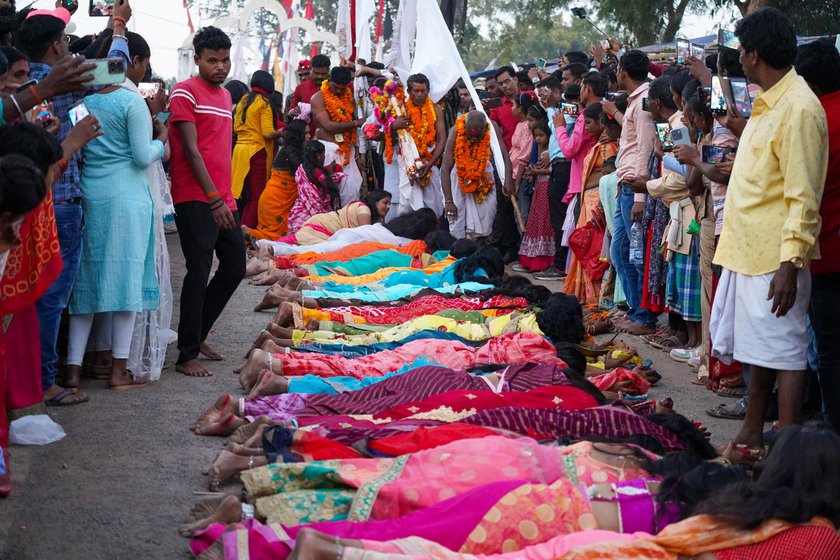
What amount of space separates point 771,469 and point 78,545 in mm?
2381

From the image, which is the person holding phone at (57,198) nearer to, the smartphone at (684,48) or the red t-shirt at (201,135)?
the red t-shirt at (201,135)

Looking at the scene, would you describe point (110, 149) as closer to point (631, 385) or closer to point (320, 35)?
point (631, 385)

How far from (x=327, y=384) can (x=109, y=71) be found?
1908 millimetres

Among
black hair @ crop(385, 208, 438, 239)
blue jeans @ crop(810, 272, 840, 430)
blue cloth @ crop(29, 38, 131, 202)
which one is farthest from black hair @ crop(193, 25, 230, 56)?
black hair @ crop(385, 208, 438, 239)

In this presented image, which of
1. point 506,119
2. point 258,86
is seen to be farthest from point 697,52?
point 258,86

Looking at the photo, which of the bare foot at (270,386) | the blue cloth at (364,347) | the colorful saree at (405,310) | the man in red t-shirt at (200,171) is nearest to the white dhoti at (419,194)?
the colorful saree at (405,310)

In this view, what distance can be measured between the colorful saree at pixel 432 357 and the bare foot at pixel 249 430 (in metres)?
1.11

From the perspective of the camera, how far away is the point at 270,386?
17.8 ft

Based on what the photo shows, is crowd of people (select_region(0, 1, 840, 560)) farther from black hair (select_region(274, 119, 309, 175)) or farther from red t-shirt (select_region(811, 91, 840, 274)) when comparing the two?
black hair (select_region(274, 119, 309, 175))

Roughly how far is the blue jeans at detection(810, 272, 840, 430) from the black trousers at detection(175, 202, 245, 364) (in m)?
3.35

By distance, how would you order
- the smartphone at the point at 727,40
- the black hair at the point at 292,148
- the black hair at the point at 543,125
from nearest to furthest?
1. the smartphone at the point at 727,40
2. the black hair at the point at 543,125
3. the black hair at the point at 292,148

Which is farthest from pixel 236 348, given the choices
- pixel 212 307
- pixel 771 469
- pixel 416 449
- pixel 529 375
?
pixel 771 469

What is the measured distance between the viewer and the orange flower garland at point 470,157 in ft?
36.9

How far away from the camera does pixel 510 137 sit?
11.9 metres
